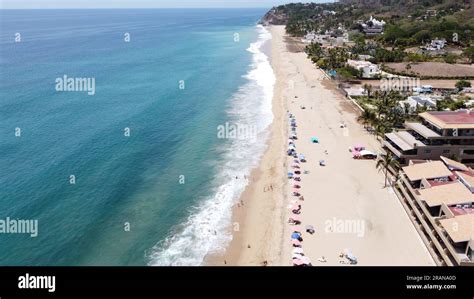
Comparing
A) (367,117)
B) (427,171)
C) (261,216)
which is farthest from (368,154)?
(261,216)

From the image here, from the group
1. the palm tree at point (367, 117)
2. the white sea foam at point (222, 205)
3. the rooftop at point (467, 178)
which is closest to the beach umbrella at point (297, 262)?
the white sea foam at point (222, 205)

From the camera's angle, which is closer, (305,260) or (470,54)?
(305,260)

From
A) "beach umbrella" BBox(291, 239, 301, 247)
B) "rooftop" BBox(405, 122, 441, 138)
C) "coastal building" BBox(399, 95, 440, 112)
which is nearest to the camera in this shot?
"beach umbrella" BBox(291, 239, 301, 247)

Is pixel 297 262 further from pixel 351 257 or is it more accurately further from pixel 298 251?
pixel 351 257

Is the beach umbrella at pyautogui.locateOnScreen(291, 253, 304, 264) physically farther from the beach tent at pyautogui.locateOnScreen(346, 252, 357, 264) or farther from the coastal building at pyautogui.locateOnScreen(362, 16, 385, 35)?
A: the coastal building at pyautogui.locateOnScreen(362, 16, 385, 35)

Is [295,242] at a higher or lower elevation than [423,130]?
lower

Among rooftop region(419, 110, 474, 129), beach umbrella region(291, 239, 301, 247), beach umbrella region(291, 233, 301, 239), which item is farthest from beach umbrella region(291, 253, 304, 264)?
rooftop region(419, 110, 474, 129)

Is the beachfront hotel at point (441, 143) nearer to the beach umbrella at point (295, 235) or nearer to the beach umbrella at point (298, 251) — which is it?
the beach umbrella at point (295, 235)

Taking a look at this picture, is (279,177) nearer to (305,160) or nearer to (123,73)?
(305,160)
